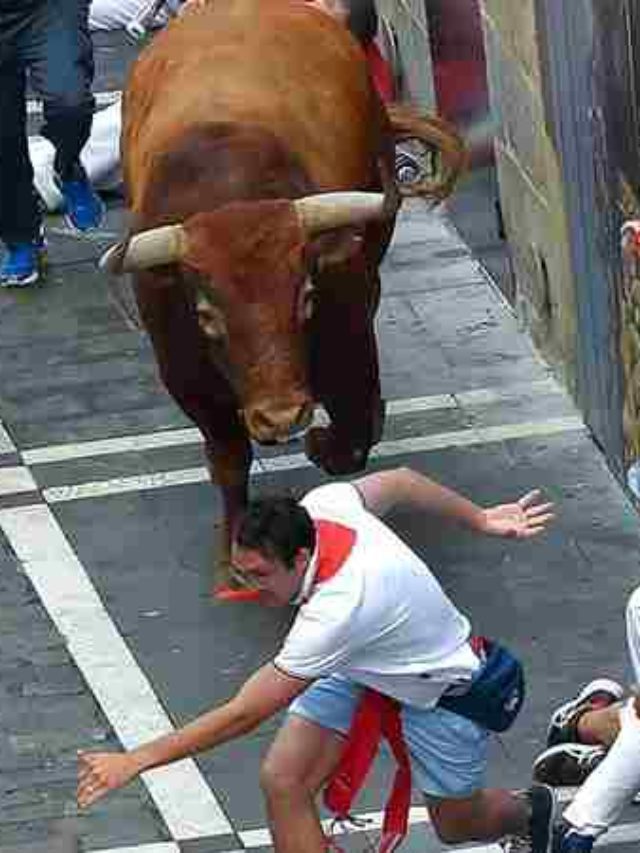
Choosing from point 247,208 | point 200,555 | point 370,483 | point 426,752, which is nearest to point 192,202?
point 247,208

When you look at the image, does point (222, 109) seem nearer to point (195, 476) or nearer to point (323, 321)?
point (323, 321)

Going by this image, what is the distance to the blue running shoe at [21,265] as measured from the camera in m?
14.5

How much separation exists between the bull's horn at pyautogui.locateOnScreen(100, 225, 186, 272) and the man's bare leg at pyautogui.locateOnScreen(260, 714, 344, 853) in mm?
2359

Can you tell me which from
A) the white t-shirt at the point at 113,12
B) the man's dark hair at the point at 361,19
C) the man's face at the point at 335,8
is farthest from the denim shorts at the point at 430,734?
the white t-shirt at the point at 113,12

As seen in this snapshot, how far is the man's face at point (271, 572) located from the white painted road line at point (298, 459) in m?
3.86

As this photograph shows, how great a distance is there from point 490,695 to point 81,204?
6.60 meters

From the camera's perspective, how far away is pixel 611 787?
8883mm

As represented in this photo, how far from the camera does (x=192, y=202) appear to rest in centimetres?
1090

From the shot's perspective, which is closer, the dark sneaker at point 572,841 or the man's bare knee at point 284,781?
the man's bare knee at point 284,781

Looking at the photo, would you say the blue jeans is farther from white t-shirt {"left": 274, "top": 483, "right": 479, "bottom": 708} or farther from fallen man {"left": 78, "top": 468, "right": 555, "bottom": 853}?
white t-shirt {"left": 274, "top": 483, "right": 479, "bottom": 708}

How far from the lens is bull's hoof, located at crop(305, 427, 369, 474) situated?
459 inches

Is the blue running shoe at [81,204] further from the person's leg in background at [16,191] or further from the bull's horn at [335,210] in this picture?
the bull's horn at [335,210]

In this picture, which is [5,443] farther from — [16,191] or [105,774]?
[105,774]

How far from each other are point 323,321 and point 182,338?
0.50 meters
